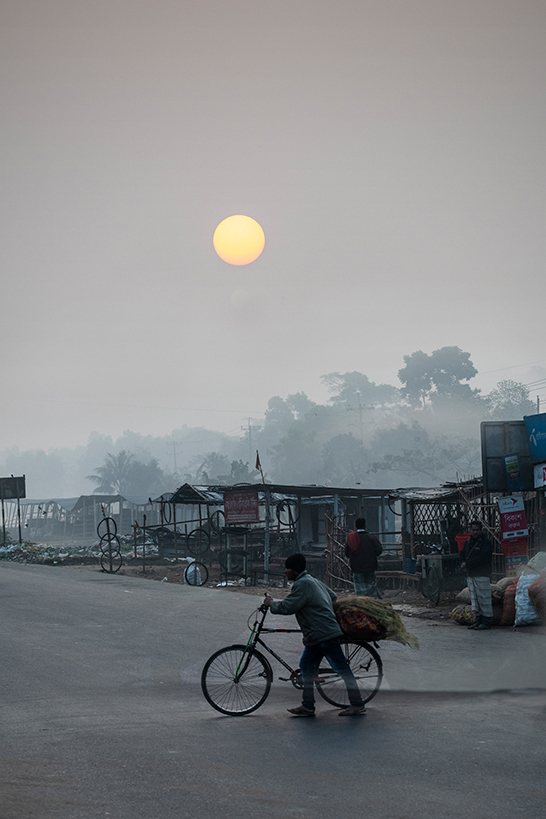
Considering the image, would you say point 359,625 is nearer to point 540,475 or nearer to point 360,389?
point 540,475

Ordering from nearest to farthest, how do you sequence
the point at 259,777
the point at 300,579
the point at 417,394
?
the point at 259,777
the point at 300,579
the point at 417,394

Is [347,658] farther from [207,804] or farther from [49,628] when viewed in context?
[49,628]

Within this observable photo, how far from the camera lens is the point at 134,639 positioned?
12016mm

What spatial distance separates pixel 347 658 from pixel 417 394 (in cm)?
12363

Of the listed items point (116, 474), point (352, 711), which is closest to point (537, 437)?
point (352, 711)

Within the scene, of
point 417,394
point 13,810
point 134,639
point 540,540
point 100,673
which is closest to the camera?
point 13,810

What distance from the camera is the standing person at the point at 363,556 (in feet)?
47.9

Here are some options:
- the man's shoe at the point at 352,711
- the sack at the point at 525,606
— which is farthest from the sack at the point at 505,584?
the man's shoe at the point at 352,711

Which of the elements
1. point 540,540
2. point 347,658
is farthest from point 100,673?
point 540,540

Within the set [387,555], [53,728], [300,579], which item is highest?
[300,579]

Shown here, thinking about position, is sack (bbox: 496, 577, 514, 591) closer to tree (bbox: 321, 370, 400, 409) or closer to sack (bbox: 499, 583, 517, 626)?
sack (bbox: 499, 583, 517, 626)

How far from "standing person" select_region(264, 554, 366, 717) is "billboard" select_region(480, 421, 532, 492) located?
10.5 meters

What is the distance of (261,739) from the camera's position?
6.40 meters

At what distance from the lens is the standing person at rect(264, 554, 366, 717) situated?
7141mm
